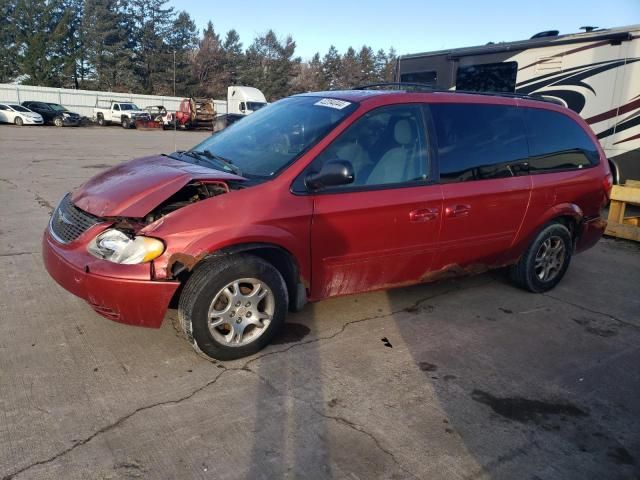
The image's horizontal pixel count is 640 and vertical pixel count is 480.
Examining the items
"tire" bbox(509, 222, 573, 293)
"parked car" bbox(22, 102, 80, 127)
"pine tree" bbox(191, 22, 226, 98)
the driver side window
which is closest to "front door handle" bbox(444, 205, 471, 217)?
the driver side window

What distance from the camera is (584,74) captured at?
8664 mm

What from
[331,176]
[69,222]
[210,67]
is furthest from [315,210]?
[210,67]

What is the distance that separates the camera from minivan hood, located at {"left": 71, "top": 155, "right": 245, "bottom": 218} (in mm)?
3293

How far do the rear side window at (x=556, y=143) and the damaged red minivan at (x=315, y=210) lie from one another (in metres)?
0.02

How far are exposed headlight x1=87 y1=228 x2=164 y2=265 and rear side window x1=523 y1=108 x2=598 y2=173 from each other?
3.43 meters

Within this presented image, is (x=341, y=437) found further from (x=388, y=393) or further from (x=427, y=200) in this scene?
(x=427, y=200)

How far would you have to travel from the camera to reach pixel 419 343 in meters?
3.95

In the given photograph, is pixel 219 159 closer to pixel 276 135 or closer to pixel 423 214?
pixel 276 135

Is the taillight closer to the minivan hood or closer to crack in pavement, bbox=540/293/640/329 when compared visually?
crack in pavement, bbox=540/293/640/329

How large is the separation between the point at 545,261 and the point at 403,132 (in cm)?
219

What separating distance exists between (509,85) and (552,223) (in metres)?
5.53

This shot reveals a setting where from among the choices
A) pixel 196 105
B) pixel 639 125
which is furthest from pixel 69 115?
pixel 639 125

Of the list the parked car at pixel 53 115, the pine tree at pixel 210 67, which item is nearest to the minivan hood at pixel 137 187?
the parked car at pixel 53 115

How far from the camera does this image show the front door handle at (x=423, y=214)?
3.98m
